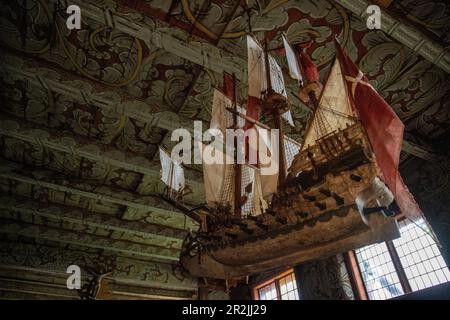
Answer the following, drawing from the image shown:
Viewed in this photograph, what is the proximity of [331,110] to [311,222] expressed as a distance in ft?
4.66

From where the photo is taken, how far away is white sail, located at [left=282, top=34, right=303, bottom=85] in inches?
142

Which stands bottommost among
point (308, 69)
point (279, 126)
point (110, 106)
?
point (279, 126)

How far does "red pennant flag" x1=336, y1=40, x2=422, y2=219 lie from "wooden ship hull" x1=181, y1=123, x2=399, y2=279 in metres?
0.13

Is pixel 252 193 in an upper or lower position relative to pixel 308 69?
lower

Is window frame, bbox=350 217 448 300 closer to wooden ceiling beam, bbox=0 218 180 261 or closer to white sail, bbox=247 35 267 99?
white sail, bbox=247 35 267 99

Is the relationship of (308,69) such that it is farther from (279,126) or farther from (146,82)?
(146,82)

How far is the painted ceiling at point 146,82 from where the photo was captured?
4.19 m

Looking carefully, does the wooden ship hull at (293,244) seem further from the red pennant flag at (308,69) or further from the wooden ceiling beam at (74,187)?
the wooden ceiling beam at (74,187)

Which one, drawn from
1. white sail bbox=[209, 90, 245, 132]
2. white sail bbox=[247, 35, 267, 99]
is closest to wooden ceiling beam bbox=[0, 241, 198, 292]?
white sail bbox=[209, 90, 245, 132]

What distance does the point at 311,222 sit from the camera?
2461 mm

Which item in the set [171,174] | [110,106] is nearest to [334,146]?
[171,174]

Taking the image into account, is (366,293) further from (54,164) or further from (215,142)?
(54,164)

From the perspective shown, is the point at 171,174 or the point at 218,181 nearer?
the point at 218,181
